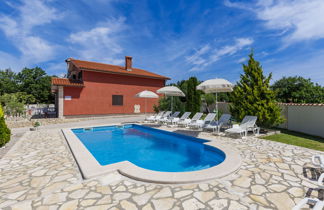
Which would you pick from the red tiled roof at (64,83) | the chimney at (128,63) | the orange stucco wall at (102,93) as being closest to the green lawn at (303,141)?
the orange stucco wall at (102,93)

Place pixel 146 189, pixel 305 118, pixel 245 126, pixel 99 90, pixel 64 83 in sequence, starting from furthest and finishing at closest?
pixel 99 90, pixel 64 83, pixel 305 118, pixel 245 126, pixel 146 189

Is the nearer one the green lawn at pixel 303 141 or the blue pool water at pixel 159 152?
the blue pool water at pixel 159 152

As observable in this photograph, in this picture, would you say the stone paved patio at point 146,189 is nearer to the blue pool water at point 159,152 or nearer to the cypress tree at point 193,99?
the blue pool water at point 159,152

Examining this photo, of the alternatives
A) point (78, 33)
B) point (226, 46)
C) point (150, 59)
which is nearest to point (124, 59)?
point (150, 59)

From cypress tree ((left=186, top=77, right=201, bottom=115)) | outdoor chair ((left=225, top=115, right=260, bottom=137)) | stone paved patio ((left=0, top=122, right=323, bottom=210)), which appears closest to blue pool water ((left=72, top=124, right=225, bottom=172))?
stone paved patio ((left=0, top=122, right=323, bottom=210))

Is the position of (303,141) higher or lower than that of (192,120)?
lower

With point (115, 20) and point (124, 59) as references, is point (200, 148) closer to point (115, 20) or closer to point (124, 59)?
point (115, 20)

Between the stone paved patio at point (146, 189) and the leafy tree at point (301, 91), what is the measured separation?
14317 millimetres

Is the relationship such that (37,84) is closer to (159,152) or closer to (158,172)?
(159,152)

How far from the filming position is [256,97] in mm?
8320

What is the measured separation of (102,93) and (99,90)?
45cm

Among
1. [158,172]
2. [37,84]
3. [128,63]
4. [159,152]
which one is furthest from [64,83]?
[37,84]

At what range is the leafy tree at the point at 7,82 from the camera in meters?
37.5

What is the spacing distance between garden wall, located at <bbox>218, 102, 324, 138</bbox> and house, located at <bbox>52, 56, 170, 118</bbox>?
1404 cm
